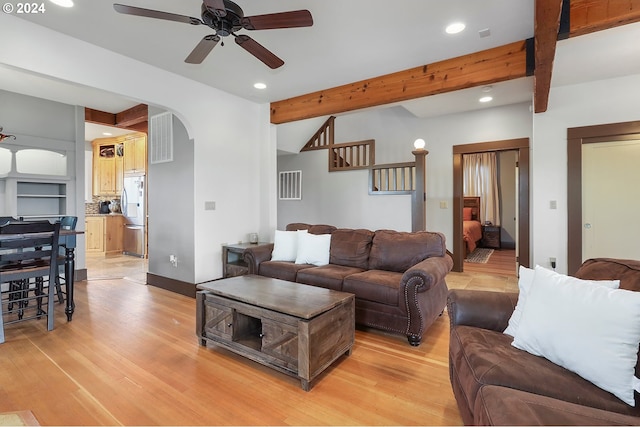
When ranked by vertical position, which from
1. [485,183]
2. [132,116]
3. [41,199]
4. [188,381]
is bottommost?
[188,381]

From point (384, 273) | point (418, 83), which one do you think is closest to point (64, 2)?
point (418, 83)

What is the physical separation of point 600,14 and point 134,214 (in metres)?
7.85

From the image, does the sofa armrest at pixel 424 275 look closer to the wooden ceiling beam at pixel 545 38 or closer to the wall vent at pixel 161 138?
the wooden ceiling beam at pixel 545 38

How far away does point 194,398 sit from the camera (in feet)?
6.05

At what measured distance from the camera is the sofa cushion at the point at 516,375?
118cm

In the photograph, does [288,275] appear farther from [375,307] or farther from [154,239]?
[154,239]

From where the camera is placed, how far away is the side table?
400 centimetres

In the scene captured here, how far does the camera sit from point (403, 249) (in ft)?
10.5

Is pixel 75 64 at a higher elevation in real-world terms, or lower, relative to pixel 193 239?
higher

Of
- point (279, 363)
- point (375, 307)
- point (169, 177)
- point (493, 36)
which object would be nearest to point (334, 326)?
point (279, 363)

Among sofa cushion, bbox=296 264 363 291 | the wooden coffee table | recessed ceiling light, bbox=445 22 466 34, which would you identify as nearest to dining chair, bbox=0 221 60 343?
the wooden coffee table

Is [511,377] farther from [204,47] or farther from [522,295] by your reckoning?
[204,47]

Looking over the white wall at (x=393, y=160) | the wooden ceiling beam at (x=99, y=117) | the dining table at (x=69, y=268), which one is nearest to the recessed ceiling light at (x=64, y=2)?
the dining table at (x=69, y=268)

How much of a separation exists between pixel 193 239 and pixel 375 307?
2.50 m
